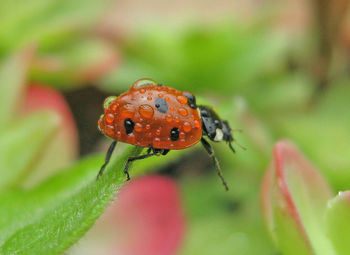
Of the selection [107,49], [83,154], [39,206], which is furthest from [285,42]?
[39,206]

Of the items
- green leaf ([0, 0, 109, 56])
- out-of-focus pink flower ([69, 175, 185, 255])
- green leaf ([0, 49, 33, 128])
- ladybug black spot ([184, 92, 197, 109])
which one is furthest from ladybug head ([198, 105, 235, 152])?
green leaf ([0, 0, 109, 56])

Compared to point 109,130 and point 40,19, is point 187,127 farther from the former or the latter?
point 40,19

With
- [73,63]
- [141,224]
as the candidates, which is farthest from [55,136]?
[73,63]

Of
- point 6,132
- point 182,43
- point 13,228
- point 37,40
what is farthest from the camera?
point 182,43

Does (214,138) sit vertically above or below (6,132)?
above

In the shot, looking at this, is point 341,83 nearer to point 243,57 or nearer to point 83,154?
point 243,57

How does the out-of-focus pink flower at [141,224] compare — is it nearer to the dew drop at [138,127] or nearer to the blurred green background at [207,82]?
the blurred green background at [207,82]
